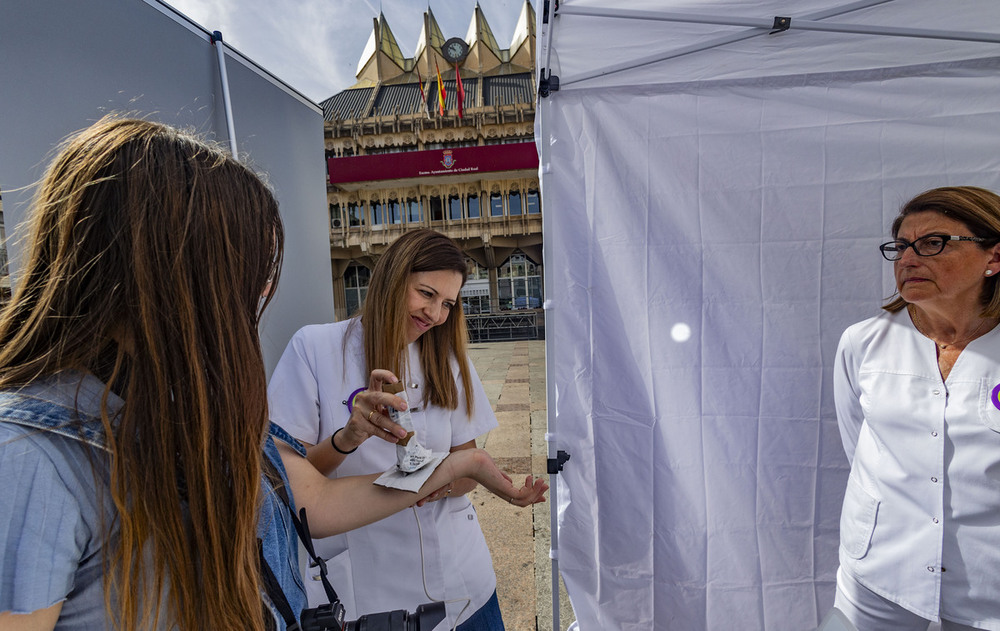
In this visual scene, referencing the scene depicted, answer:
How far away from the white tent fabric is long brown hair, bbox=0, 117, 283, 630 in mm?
1551

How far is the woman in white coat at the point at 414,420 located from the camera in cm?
141

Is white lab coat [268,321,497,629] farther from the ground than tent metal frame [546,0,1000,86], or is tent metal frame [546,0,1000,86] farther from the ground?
tent metal frame [546,0,1000,86]

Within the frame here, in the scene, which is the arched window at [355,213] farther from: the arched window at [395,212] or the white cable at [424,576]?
the white cable at [424,576]

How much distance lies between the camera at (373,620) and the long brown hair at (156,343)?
0.15m

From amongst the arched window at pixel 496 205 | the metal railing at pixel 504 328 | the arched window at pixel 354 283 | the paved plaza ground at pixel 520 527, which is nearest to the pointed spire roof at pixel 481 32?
the arched window at pixel 496 205

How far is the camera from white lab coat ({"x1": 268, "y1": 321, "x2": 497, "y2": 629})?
55.6 inches

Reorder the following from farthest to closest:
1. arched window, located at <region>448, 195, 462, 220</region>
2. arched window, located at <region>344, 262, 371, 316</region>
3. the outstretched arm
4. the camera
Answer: arched window, located at <region>344, 262, 371, 316</region>, arched window, located at <region>448, 195, 462, 220</region>, the outstretched arm, the camera

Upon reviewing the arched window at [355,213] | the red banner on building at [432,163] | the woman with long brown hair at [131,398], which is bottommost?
the woman with long brown hair at [131,398]

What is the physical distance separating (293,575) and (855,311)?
2240mm

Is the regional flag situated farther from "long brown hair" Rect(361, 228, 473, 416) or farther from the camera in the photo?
the camera

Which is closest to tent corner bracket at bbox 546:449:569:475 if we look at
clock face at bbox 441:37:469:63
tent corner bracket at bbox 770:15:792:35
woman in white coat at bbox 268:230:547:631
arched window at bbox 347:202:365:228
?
woman in white coat at bbox 268:230:547:631

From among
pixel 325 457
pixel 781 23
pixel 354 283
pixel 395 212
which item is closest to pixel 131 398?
pixel 325 457

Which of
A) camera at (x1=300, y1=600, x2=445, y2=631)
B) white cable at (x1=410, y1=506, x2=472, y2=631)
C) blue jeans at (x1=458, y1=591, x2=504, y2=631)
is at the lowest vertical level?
blue jeans at (x1=458, y1=591, x2=504, y2=631)

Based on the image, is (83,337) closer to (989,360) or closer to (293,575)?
(293,575)
